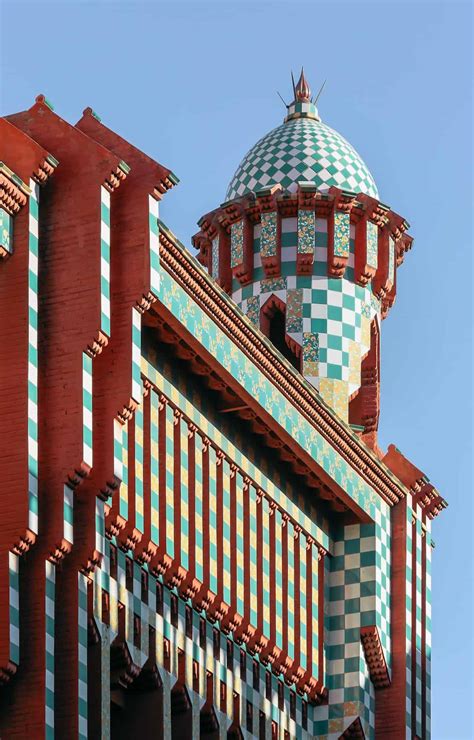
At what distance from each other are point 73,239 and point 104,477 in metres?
2.80

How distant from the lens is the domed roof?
1724 inches

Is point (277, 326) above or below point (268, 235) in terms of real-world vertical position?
below

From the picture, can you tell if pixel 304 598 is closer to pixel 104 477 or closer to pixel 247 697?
pixel 247 697

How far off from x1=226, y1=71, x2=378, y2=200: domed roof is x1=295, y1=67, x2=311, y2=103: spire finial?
3.27 ft

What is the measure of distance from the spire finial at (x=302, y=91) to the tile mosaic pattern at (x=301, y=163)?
1.22 meters

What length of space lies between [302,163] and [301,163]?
2cm

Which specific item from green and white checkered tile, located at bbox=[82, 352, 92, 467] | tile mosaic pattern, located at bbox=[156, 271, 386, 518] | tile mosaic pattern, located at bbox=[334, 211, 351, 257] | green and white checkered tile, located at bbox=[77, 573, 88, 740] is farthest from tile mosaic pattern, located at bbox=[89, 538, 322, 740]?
tile mosaic pattern, located at bbox=[334, 211, 351, 257]

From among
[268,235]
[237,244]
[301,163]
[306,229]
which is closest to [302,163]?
[301,163]

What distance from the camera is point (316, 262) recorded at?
43094mm

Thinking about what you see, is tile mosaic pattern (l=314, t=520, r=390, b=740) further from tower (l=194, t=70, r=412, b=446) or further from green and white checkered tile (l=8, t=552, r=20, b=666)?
green and white checkered tile (l=8, t=552, r=20, b=666)

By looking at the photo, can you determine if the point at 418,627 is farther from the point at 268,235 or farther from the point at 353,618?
the point at 268,235

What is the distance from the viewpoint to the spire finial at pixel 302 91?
46.2m

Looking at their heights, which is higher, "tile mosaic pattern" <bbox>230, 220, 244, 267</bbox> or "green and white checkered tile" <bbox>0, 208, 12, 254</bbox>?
"tile mosaic pattern" <bbox>230, 220, 244, 267</bbox>

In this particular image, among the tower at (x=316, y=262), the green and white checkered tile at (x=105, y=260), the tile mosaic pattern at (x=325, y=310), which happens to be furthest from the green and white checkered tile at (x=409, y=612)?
the green and white checkered tile at (x=105, y=260)
